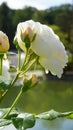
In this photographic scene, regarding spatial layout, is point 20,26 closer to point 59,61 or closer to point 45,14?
point 59,61

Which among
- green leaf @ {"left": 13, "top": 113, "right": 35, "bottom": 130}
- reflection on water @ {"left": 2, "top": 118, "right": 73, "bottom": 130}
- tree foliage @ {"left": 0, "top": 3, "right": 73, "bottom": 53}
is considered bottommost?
tree foliage @ {"left": 0, "top": 3, "right": 73, "bottom": 53}

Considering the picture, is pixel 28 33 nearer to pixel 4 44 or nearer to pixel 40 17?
pixel 4 44

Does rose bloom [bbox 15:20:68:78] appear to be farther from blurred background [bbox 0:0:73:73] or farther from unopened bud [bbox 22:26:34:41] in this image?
blurred background [bbox 0:0:73:73]

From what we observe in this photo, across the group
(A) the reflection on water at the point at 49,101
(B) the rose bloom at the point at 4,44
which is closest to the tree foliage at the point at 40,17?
(A) the reflection on water at the point at 49,101

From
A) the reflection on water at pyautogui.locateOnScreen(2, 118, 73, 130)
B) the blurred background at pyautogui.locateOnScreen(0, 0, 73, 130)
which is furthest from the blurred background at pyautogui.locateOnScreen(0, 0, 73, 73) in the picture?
the reflection on water at pyautogui.locateOnScreen(2, 118, 73, 130)

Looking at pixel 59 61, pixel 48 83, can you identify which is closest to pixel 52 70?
pixel 59 61

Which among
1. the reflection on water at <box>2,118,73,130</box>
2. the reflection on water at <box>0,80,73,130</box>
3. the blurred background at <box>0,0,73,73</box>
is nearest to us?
the reflection on water at <box>2,118,73,130</box>

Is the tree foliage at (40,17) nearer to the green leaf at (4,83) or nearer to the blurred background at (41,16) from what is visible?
the blurred background at (41,16)
